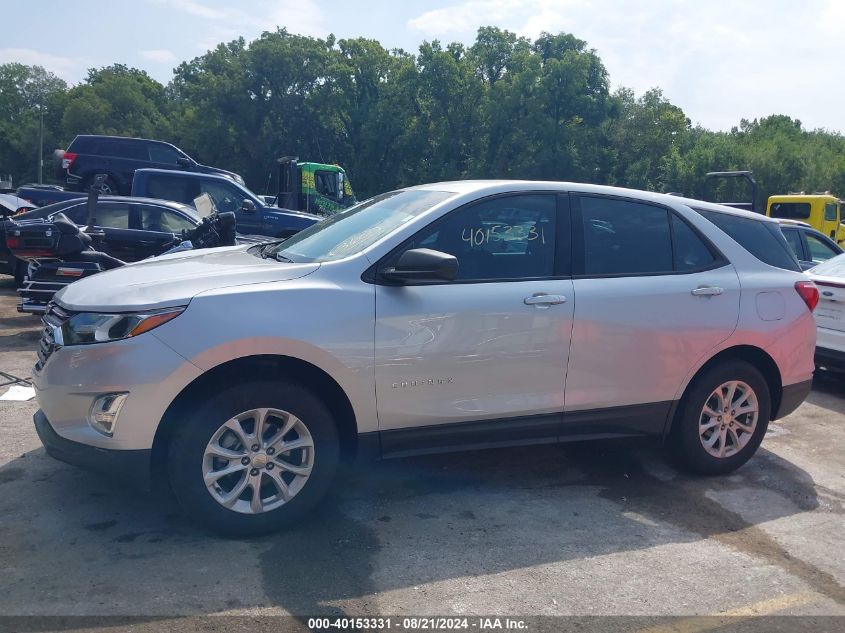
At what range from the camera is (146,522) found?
13.3ft

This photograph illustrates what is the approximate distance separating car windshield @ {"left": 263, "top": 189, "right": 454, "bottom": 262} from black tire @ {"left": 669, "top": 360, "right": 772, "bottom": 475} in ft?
6.65

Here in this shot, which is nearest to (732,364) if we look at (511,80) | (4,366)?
(4,366)

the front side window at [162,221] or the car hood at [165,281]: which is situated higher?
the front side window at [162,221]

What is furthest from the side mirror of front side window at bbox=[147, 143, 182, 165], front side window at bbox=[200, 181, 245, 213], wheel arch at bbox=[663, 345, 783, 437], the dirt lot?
front side window at bbox=[147, 143, 182, 165]

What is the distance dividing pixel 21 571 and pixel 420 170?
4737 cm

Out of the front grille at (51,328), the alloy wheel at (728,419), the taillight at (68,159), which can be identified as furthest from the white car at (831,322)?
the taillight at (68,159)

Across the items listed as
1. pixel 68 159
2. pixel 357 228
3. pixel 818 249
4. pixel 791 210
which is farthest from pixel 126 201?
pixel 791 210

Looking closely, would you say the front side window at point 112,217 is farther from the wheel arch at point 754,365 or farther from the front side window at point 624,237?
the wheel arch at point 754,365

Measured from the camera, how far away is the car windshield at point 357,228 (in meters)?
4.38

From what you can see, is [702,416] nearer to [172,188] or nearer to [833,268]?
[833,268]

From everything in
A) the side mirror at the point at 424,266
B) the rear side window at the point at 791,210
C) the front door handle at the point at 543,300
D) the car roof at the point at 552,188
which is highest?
the rear side window at the point at 791,210

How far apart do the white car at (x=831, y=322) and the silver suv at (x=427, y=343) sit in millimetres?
2557

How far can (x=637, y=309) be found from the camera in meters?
4.69

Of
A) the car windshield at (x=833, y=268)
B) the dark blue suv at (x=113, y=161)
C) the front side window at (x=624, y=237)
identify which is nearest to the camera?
the front side window at (x=624, y=237)
